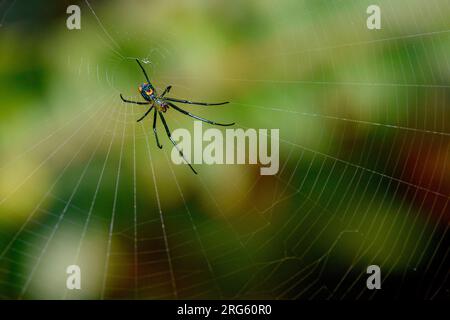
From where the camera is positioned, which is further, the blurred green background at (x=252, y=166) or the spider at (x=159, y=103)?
the spider at (x=159, y=103)

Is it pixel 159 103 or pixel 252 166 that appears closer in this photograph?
pixel 252 166

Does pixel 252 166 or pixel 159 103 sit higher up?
pixel 159 103

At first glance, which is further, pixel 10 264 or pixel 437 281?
pixel 437 281

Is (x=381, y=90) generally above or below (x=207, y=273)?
above

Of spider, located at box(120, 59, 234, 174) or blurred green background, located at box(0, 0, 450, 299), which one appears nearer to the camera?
blurred green background, located at box(0, 0, 450, 299)

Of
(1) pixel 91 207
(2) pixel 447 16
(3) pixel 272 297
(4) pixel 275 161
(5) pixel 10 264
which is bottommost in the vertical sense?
(3) pixel 272 297

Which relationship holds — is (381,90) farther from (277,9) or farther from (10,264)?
(10,264)
